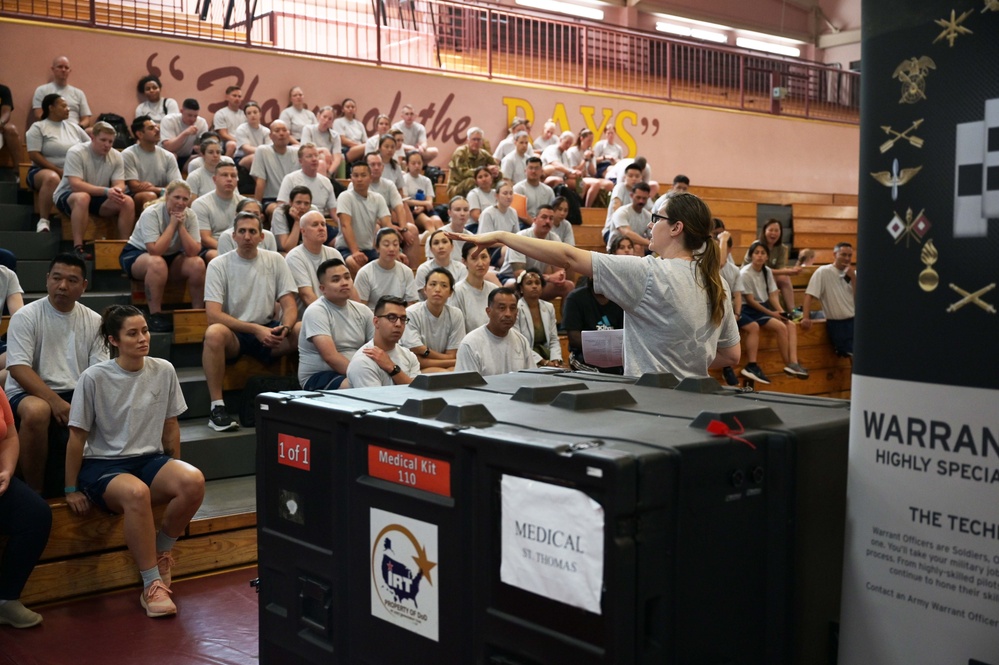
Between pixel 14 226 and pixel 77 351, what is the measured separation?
3.97 metres

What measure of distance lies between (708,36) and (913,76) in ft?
67.1

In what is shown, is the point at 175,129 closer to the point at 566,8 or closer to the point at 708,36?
the point at 566,8

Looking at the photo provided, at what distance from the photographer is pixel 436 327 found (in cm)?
687

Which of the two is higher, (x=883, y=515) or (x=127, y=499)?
(x=883, y=515)

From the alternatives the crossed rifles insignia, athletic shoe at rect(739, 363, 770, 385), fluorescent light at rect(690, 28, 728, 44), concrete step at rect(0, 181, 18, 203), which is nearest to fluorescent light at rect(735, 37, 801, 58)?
fluorescent light at rect(690, 28, 728, 44)

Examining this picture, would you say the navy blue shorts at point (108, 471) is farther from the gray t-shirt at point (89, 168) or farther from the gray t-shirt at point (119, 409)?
the gray t-shirt at point (89, 168)

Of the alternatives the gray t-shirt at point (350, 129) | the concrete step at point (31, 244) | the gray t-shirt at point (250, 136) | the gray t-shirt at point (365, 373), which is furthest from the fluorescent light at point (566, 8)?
the gray t-shirt at point (365, 373)

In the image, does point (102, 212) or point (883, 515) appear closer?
point (883, 515)

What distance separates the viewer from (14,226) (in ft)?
27.9

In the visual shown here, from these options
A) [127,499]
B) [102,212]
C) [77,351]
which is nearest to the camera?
[127,499]

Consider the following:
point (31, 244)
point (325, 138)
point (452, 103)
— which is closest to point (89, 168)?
point (31, 244)

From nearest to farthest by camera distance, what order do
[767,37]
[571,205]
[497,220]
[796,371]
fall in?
[796,371]
[497,220]
[571,205]
[767,37]

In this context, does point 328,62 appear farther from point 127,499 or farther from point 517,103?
point 127,499

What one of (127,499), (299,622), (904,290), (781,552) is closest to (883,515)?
(781,552)
